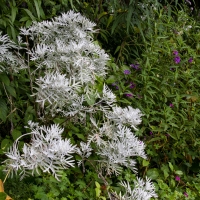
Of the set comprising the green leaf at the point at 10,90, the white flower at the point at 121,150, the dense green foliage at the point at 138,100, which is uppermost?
the green leaf at the point at 10,90

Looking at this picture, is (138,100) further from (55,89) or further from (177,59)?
(55,89)

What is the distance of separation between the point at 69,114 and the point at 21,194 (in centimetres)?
54

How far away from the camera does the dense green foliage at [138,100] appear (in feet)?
7.14

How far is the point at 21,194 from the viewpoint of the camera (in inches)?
74.2

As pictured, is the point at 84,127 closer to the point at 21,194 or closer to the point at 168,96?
the point at 21,194

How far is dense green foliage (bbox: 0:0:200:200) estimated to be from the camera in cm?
218

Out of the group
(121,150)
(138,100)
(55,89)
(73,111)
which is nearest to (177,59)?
(138,100)

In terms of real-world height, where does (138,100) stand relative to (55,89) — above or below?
below

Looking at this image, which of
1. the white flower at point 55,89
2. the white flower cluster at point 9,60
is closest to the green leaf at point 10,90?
the white flower cluster at point 9,60

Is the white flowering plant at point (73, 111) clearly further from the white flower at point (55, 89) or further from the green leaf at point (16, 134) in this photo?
the green leaf at point (16, 134)

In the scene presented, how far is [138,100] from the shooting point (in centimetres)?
290

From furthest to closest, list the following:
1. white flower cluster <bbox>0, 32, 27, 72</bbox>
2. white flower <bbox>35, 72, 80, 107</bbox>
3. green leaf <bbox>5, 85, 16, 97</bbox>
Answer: green leaf <bbox>5, 85, 16, 97</bbox>, white flower cluster <bbox>0, 32, 27, 72</bbox>, white flower <bbox>35, 72, 80, 107</bbox>

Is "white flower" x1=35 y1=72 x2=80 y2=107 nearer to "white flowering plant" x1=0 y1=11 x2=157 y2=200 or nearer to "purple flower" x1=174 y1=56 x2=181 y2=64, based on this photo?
"white flowering plant" x1=0 y1=11 x2=157 y2=200

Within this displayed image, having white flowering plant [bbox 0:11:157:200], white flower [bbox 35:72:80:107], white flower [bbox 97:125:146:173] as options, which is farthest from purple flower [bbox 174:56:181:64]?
white flower [bbox 35:72:80:107]
